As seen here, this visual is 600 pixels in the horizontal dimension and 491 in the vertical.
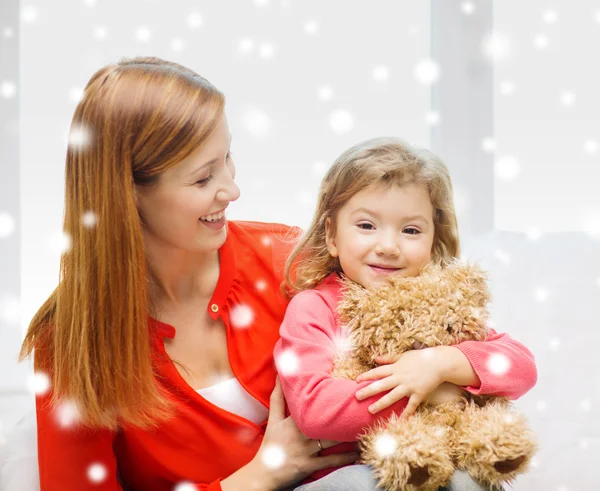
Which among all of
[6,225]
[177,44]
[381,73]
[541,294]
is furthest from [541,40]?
[6,225]

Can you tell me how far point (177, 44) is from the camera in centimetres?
206

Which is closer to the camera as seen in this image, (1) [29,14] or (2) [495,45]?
(1) [29,14]

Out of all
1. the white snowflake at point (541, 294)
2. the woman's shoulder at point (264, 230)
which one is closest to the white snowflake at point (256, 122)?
the woman's shoulder at point (264, 230)

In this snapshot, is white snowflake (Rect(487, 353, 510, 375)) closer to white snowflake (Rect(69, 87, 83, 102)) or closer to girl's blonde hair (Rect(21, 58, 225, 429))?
girl's blonde hair (Rect(21, 58, 225, 429))

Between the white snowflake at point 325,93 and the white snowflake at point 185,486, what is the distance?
132 cm

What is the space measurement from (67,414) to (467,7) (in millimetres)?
1868

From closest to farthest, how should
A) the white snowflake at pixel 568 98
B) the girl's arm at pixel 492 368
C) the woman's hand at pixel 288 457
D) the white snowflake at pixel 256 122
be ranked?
the girl's arm at pixel 492 368 < the woman's hand at pixel 288 457 < the white snowflake at pixel 256 122 < the white snowflake at pixel 568 98

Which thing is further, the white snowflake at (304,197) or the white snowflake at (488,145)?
A: the white snowflake at (488,145)

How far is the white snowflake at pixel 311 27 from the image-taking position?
2.21 meters

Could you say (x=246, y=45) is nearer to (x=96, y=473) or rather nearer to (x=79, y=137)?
(x=79, y=137)

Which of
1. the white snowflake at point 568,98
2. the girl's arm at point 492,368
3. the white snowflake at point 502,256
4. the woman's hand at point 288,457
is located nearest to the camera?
the girl's arm at point 492,368

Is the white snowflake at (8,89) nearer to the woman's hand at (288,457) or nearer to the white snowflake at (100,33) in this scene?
the white snowflake at (100,33)

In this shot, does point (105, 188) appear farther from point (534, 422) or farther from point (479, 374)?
point (534, 422)

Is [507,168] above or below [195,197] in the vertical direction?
below
